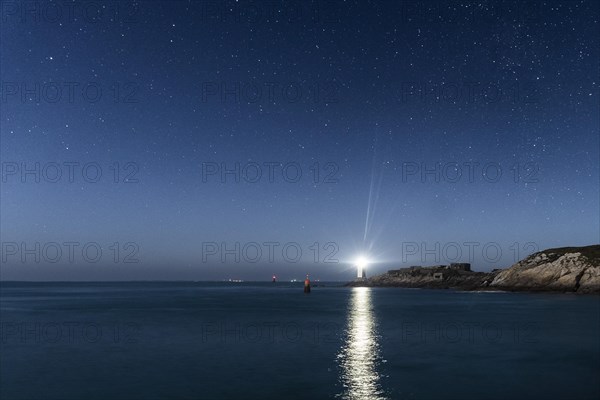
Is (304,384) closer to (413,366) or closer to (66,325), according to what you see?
(413,366)

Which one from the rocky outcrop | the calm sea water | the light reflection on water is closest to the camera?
the light reflection on water

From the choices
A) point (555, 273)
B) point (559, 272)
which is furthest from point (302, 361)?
point (555, 273)

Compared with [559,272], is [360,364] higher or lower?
higher

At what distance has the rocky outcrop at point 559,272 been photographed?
361 feet

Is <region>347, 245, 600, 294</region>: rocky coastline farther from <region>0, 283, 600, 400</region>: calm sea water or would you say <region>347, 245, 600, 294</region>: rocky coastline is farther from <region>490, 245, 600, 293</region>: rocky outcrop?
<region>0, 283, 600, 400</region>: calm sea water

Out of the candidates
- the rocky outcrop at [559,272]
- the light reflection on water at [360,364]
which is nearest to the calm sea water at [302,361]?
the light reflection on water at [360,364]

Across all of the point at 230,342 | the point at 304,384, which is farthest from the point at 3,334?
the point at 304,384

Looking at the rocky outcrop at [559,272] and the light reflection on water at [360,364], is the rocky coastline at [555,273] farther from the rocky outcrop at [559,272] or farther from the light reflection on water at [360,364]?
the light reflection on water at [360,364]

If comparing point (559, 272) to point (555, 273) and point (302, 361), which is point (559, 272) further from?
point (302, 361)

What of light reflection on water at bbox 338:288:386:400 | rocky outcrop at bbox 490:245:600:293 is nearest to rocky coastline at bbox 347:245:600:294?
rocky outcrop at bbox 490:245:600:293

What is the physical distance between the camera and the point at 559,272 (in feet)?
384

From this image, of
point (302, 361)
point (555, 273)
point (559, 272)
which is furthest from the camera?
point (555, 273)

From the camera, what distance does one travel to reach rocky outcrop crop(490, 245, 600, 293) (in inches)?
4331

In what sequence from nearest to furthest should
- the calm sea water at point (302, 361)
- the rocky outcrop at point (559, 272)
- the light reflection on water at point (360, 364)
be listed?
the light reflection on water at point (360, 364) → the calm sea water at point (302, 361) → the rocky outcrop at point (559, 272)
